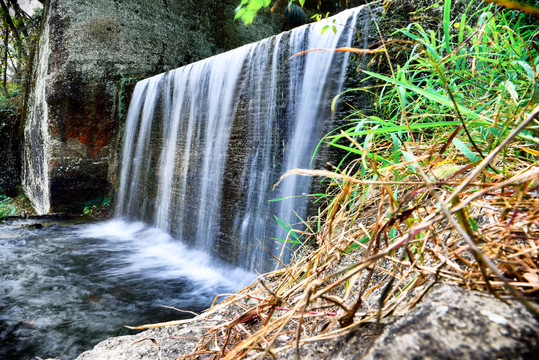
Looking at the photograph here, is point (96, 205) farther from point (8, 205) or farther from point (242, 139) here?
point (242, 139)

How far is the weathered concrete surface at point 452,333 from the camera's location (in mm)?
381

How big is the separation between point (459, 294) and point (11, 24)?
37.8ft

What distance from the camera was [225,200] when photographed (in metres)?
3.11

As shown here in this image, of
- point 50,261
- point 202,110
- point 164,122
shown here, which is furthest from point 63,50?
point 50,261

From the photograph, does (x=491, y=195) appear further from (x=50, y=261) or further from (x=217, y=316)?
(x=50, y=261)

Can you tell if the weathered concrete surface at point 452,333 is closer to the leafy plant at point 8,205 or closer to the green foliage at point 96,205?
the green foliage at point 96,205

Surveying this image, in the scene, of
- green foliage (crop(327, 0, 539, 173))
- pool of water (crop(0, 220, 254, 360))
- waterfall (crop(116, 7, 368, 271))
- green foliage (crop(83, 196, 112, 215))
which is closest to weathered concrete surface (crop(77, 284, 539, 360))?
green foliage (crop(327, 0, 539, 173))

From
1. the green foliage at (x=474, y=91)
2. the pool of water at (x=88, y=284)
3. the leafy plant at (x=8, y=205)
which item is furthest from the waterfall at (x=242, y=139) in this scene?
the leafy plant at (x=8, y=205)

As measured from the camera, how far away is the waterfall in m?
2.34

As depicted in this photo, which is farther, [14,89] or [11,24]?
[14,89]

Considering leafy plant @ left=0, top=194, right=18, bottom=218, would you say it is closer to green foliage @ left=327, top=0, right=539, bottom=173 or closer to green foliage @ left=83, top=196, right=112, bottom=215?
green foliage @ left=83, top=196, right=112, bottom=215

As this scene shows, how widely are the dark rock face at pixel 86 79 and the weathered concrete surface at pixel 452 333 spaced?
616 cm

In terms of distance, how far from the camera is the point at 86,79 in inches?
220

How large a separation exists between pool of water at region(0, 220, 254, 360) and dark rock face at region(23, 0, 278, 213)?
136 cm
